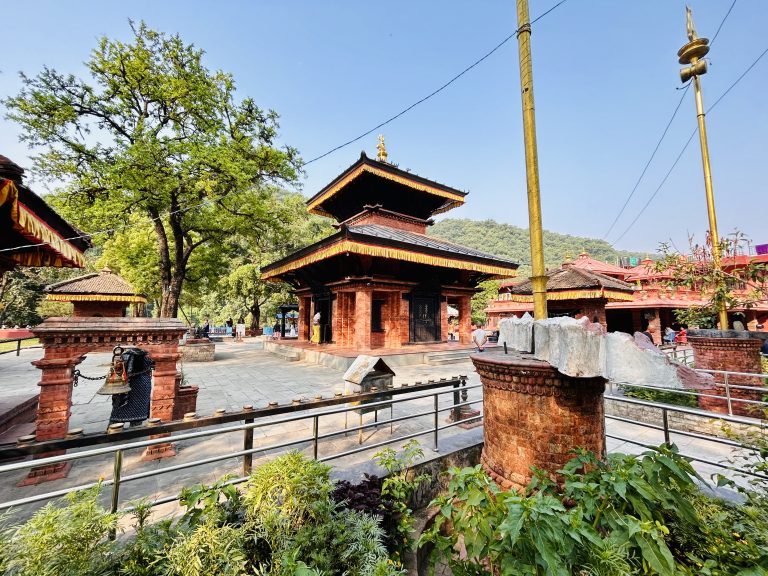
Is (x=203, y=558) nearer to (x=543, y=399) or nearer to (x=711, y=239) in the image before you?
(x=543, y=399)

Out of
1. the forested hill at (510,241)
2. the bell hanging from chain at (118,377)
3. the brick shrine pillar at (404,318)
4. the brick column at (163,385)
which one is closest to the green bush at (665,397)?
the brick shrine pillar at (404,318)

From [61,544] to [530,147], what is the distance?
4.76m

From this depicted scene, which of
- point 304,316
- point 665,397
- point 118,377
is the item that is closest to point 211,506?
point 118,377

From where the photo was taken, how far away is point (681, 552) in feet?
7.48

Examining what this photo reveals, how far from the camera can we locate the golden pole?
3109 millimetres

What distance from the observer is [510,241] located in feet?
300

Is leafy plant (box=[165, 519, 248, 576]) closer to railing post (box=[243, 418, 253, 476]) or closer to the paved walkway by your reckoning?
the paved walkway

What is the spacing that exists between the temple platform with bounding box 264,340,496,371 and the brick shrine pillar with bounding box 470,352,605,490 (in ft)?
25.8

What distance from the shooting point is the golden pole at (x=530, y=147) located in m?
3.11

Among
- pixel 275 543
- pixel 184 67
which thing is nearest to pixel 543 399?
pixel 275 543

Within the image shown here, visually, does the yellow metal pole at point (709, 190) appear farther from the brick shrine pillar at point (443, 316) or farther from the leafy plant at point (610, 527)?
the brick shrine pillar at point (443, 316)

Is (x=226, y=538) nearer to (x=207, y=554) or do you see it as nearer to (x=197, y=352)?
(x=207, y=554)

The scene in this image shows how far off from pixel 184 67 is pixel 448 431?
1584cm

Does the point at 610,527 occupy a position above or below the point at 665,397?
above
